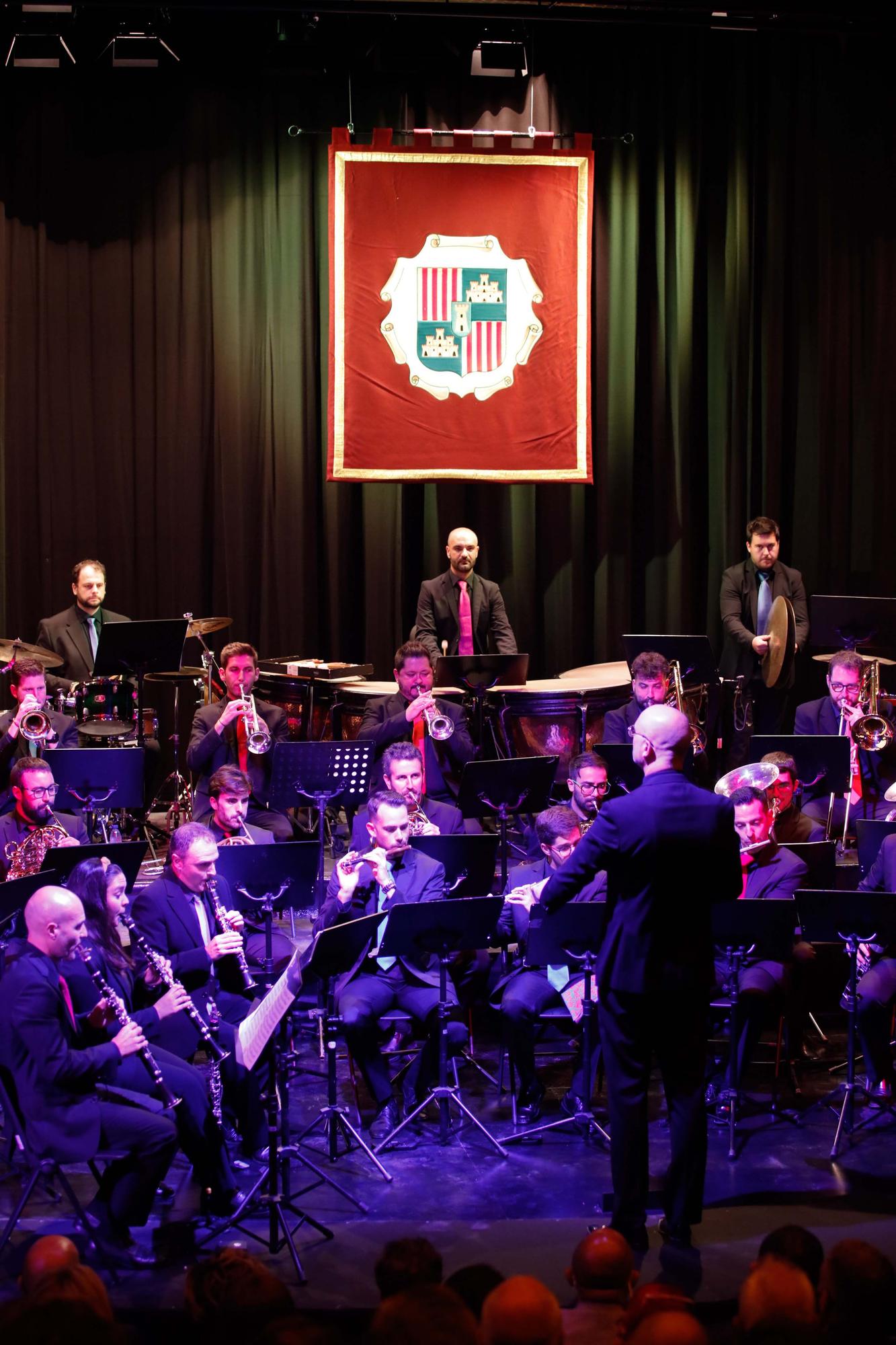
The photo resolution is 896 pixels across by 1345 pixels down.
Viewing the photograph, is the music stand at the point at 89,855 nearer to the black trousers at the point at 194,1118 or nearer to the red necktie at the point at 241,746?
the black trousers at the point at 194,1118

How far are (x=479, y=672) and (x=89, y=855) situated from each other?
3.73 metres

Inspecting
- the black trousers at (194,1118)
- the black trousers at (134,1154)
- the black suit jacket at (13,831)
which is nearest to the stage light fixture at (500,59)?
the black suit jacket at (13,831)

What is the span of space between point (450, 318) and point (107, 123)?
9.64 feet

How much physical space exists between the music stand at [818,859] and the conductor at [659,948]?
180cm

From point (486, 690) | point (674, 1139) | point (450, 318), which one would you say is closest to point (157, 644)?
point (486, 690)

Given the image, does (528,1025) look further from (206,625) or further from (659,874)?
(206,625)

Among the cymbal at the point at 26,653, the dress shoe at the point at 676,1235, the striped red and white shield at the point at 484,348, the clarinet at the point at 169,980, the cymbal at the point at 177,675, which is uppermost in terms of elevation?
the striped red and white shield at the point at 484,348

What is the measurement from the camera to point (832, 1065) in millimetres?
7023

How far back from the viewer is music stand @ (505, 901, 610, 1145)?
Result: 19.7 feet

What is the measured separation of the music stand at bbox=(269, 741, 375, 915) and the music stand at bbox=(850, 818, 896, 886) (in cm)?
244

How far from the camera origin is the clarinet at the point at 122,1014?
5.46 metres

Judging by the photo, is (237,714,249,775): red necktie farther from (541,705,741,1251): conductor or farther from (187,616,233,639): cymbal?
(541,705,741,1251): conductor

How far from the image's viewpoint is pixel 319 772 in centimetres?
769

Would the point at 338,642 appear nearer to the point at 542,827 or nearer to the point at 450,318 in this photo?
the point at 450,318
